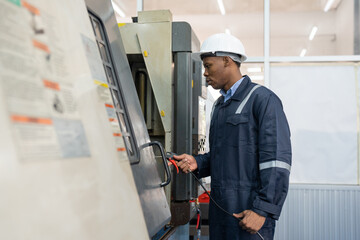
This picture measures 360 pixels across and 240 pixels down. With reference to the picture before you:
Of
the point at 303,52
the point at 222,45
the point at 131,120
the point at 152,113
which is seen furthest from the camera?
the point at 303,52

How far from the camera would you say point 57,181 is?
2.60ft

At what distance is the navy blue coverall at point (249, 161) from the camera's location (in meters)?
2.15

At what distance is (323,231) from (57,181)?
448 cm

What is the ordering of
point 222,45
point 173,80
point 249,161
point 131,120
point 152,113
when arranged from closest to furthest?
point 131,120 → point 249,161 → point 222,45 → point 173,80 → point 152,113

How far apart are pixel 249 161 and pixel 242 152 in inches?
2.4

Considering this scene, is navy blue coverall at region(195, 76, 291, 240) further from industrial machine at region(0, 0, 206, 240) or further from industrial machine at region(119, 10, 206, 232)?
industrial machine at region(0, 0, 206, 240)

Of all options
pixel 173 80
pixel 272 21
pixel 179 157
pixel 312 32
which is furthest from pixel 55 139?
pixel 312 32

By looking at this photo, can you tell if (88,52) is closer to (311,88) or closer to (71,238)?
(71,238)

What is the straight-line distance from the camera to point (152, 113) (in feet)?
9.58

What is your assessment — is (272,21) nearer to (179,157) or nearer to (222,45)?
(222,45)

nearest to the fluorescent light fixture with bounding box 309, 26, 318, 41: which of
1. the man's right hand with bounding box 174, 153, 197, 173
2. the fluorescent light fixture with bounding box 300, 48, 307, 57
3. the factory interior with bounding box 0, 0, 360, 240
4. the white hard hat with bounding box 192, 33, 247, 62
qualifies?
the factory interior with bounding box 0, 0, 360, 240

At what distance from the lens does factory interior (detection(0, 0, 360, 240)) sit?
77cm

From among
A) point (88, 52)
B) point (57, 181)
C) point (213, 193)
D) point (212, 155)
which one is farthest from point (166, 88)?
point (57, 181)

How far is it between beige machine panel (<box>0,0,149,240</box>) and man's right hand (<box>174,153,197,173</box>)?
56.3 inches
